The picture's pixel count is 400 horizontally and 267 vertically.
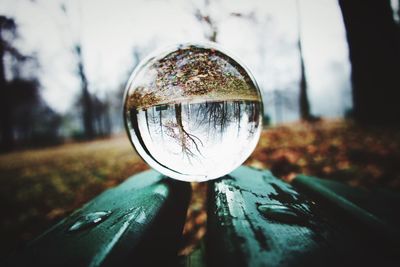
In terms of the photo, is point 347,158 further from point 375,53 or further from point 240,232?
point 240,232

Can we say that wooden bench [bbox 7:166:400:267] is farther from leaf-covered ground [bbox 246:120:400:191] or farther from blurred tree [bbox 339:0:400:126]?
blurred tree [bbox 339:0:400:126]

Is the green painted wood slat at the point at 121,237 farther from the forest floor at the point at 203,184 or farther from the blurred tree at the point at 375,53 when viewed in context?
the blurred tree at the point at 375,53

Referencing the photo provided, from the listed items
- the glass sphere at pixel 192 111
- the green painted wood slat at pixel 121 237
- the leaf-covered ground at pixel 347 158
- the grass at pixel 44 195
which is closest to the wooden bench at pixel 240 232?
the green painted wood slat at pixel 121 237

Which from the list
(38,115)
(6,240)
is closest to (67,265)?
(6,240)

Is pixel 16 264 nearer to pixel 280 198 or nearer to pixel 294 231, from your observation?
pixel 294 231

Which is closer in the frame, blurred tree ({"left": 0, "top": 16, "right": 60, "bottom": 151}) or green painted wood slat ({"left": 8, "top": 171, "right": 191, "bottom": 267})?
green painted wood slat ({"left": 8, "top": 171, "right": 191, "bottom": 267})

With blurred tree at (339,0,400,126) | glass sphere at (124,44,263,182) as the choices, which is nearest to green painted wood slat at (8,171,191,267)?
glass sphere at (124,44,263,182)
